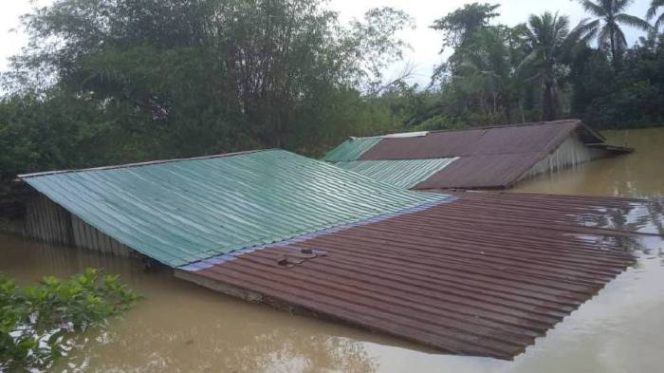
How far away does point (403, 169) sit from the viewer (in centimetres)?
1744

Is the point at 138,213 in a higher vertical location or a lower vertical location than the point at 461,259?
higher

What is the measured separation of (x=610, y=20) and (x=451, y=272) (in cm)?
2829

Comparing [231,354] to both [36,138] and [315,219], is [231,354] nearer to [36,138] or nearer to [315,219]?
[315,219]

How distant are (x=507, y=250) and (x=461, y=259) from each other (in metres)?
0.75

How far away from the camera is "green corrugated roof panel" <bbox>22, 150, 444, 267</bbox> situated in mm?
8195

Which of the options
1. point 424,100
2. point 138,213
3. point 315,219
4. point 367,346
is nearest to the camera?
point 367,346

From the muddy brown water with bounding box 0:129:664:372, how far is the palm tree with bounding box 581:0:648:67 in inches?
997

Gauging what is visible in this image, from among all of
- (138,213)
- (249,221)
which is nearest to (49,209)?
(138,213)

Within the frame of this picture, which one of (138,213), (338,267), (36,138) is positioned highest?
(36,138)

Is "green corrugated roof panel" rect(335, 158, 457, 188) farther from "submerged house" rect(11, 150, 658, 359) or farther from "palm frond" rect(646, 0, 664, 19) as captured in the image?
"palm frond" rect(646, 0, 664, 19)

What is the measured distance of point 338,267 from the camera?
7.04 m

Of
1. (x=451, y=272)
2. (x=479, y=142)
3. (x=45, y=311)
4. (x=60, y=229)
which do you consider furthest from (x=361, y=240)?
(x=479, y=142)

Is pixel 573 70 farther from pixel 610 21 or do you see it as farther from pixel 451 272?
pixel 451 272

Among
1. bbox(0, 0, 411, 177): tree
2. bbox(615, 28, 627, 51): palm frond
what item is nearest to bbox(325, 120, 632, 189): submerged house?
bbox(0, 0, 411, 177): tree
